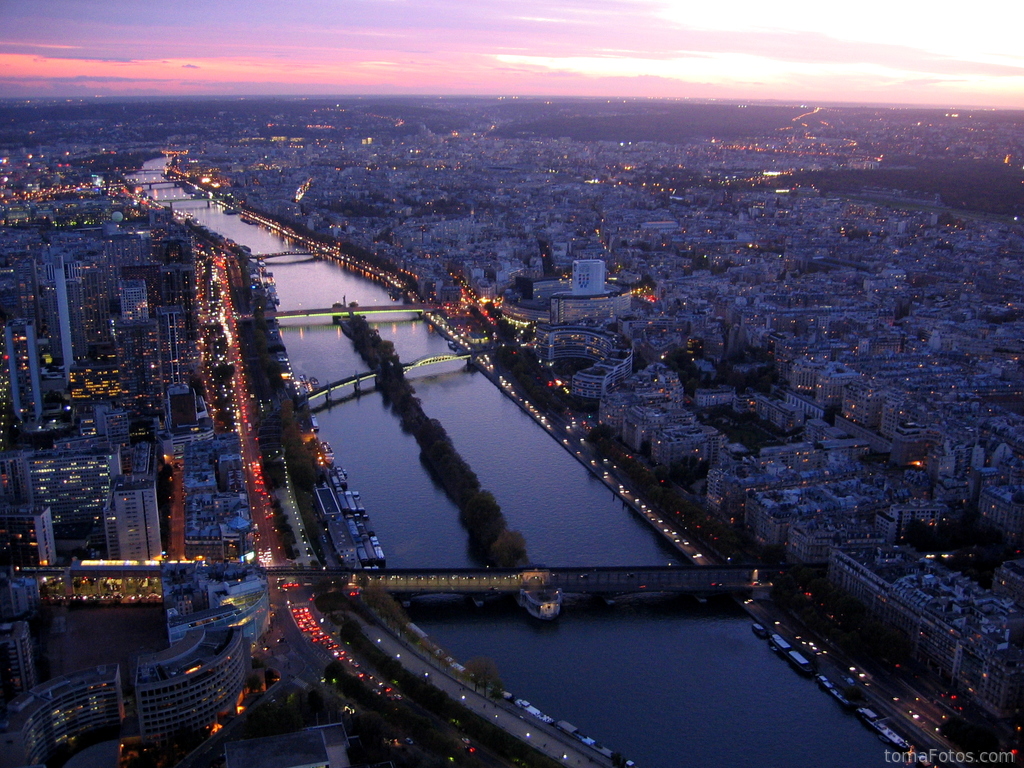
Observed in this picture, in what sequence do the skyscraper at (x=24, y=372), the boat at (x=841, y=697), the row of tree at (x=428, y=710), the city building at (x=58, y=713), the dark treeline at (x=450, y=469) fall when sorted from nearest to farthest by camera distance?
the city building at (x=58, y=713), the row of tree at (x=428, y=710), the boat at (x=841, y=697), the dark treeline at (x=450, y=469), the skyscraper at (x=24, y=372)

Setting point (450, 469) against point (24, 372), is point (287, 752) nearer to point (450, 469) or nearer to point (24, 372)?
point (450, 469)

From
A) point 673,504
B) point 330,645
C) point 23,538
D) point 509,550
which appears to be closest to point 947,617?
point 673,504

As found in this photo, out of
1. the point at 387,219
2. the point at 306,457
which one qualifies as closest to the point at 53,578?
the point at 306,457

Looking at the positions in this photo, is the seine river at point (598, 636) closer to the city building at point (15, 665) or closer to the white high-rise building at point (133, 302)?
the city building at point (15, 665)

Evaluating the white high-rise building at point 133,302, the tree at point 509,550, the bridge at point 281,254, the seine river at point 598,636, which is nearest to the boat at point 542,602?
the seine river at point 598,636

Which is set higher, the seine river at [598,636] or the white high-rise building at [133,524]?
the white high-rise building at [133,524]
